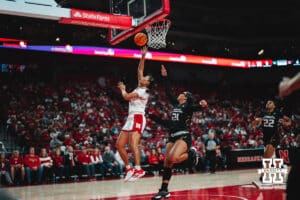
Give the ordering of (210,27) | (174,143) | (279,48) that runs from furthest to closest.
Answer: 1. (279,48)
2. (210,27)
3. (174,143)

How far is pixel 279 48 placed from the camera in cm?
3189

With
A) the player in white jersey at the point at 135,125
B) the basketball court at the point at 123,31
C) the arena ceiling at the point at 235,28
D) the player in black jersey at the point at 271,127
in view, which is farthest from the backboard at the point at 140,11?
the arena ceiling at the point at 235,28

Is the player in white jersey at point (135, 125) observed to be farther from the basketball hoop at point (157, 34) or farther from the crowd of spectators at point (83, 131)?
the crowd of spectators at point (83, 131)

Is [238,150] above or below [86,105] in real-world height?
below

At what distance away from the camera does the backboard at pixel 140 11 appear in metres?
9.65

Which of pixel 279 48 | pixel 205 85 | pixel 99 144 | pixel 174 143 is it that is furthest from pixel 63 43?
pixel 279 48

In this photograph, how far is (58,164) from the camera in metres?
13.8

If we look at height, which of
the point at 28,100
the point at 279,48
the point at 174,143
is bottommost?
the point at 174,143

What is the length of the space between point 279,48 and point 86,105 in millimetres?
18523

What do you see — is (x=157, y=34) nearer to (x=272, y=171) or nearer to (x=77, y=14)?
(x=77, y=14)

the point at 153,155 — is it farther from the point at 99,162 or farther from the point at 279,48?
the point at 279,48

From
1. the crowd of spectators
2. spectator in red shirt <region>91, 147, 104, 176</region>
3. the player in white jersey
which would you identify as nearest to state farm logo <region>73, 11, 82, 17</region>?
the player in white jersey

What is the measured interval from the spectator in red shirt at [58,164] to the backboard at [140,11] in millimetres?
4688

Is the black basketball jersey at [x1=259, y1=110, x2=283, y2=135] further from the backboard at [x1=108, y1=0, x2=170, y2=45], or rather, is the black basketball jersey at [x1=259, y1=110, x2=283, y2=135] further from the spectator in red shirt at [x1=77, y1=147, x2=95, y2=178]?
the spectator in red shirt at [x1=77, y1=147, x2=95, y2=178]
